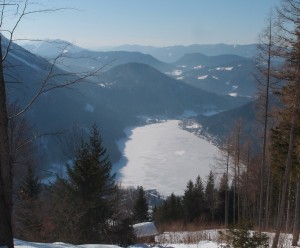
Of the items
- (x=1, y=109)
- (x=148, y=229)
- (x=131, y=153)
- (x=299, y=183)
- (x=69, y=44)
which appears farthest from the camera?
(x=131, y=153)

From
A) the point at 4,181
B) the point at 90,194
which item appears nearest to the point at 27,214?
the point at 90,194

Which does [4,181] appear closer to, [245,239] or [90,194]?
[245,239]

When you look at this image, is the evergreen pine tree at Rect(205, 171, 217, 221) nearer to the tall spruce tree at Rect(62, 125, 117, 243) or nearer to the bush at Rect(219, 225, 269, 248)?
the tall spruce tree at Rect(62, 125, 117, 243)

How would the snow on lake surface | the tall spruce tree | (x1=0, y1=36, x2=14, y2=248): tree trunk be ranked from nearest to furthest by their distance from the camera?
(x1=0, y1=36, x2=14, y2=248): tree trunk
the tall spruce tree
the snow on lake surface

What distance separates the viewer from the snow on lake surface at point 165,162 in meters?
126

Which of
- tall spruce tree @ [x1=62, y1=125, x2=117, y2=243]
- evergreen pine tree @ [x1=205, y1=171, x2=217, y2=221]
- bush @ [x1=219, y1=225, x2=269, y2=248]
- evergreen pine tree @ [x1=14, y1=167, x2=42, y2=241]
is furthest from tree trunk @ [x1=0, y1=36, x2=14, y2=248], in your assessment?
evergreen pine tree @ [x1=205, y1=171, x2=217, y2=221]

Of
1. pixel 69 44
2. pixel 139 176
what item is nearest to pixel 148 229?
pixel 69 44

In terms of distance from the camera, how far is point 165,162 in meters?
153

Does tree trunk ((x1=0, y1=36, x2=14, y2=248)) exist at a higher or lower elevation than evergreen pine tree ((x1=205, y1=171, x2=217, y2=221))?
higher

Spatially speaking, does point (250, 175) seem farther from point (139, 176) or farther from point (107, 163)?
point (139, 176)

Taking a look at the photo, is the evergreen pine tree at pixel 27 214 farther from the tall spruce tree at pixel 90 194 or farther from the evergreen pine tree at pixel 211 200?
the evergreen pine tree at pixel 211 200

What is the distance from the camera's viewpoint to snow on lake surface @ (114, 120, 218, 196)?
12600cm

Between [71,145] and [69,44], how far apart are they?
572 inches

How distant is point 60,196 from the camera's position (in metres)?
16.8
